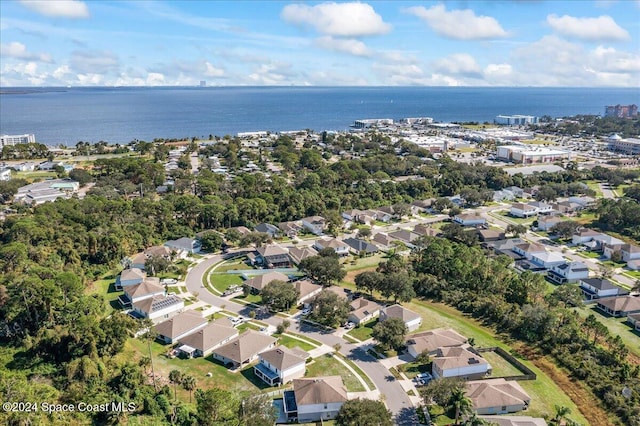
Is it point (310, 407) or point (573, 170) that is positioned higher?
point (573, 170)

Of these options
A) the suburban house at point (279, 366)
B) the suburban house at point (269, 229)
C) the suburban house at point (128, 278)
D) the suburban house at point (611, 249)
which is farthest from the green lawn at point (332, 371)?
the suburban house at point (611, 249)

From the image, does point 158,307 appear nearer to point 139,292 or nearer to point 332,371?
point 139,292

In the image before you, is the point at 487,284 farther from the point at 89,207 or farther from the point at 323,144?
the point at 323,144

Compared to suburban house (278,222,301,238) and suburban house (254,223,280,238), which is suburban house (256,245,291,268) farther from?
suburban house (278,222,301,238)

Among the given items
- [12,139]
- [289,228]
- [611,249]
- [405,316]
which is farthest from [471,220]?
[12,139]

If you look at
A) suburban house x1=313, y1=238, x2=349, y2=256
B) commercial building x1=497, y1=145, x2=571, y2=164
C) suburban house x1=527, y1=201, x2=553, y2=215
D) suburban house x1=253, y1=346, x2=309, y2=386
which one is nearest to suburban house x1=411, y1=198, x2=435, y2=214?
suburban house x1=527, y1=201, x2=553, y2=215

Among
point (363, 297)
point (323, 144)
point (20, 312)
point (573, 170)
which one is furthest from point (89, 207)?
point (573, 170)

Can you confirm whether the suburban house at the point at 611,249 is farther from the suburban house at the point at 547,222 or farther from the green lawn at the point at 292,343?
the green lawn at the point at 292,343
